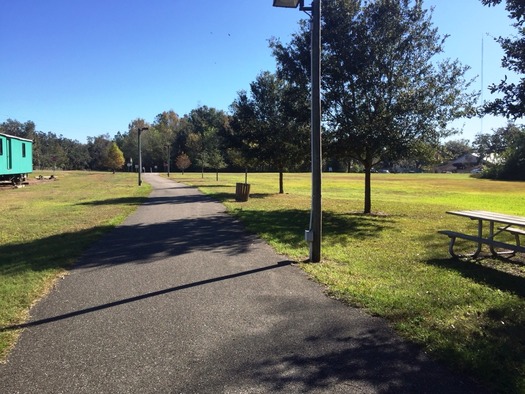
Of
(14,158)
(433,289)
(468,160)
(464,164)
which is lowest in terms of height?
(433,289)

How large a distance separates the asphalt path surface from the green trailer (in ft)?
88.6

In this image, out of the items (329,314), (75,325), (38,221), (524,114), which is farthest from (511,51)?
(38,221)

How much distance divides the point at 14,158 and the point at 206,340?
108 ft

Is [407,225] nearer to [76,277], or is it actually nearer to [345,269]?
[345,269]

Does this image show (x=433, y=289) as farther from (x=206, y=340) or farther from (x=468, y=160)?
(x=468, y=160)

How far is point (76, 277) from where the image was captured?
6.48 metres

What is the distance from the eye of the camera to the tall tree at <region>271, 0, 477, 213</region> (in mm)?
A: 14109

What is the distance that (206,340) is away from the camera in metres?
4.06

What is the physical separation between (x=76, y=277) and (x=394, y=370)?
482cm

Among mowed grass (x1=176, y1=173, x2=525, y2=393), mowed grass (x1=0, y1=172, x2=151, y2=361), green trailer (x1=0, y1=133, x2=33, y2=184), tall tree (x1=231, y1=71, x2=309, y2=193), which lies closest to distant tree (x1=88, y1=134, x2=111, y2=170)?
green trailer (x1=0, y1=133, x2=33, y2=184)

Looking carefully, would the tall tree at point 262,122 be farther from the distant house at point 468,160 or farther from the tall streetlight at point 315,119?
the distant house at point 468,160

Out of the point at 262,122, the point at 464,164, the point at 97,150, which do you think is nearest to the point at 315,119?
the point at 262,122

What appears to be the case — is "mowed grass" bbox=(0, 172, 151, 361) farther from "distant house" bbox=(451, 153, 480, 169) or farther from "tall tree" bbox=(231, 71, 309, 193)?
"distant house" bbox=(451, 153, 480, 169)

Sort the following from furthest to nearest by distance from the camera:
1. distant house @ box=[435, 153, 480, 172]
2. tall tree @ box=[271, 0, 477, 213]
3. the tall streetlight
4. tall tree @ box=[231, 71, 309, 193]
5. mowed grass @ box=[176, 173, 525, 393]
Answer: distant house @ box=[435, 153, 480, 172] → tall tree @ box=[231, 71, 309, 193] → tall tree @ box=[271, 0, 477, 213] → the tall streetlight → mowed grass @ box=[176, 173, 525, 393]
